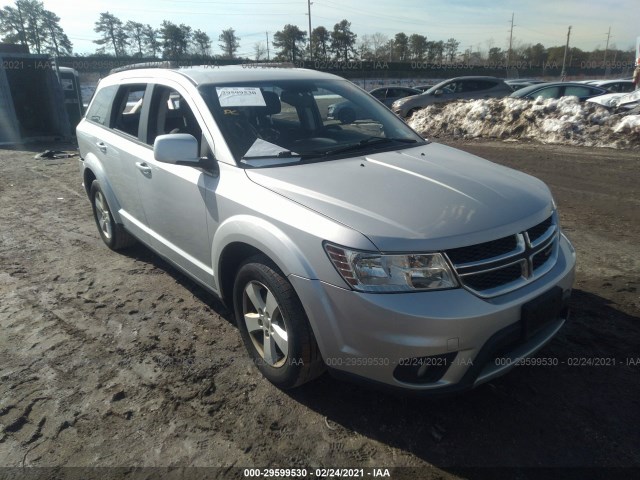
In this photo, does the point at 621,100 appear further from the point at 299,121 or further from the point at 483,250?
the point at 483,250

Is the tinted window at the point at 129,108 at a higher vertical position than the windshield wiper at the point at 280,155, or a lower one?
higher

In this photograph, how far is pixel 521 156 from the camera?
10.0m

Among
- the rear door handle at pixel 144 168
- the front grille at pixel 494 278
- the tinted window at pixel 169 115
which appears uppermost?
the tinted window at pixel 169 115

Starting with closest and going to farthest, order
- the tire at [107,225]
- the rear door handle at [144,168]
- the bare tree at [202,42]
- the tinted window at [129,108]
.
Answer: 1. the rear door handle at [144,168]
2. the tinted window at [129,108]
3. the tire at [107,225]
4. the bare tree at [202,42]

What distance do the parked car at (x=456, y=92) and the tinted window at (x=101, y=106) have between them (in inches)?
500

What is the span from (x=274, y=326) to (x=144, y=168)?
6.16 feet

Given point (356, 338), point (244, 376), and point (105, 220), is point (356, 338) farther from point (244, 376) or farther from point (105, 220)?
point (105, 220)

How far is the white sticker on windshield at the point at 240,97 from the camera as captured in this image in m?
3.27

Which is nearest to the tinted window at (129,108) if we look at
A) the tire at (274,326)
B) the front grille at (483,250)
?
the tire at (274,326)

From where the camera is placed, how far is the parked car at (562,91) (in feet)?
44.1

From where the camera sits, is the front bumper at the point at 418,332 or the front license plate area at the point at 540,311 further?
the front license plate area at the point at 540,311

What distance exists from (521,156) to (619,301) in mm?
6945

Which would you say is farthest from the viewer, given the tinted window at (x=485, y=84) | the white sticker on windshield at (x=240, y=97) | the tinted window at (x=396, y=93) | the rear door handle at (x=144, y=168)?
the tinted window at (x=396, y=93)

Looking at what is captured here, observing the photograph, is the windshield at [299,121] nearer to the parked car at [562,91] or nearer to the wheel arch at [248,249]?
the wheel arch at [248,249]
